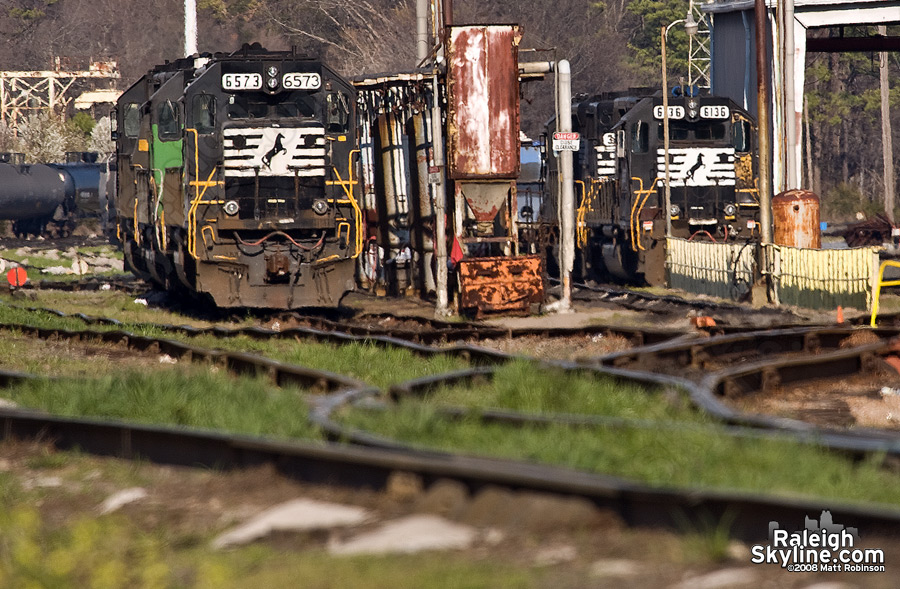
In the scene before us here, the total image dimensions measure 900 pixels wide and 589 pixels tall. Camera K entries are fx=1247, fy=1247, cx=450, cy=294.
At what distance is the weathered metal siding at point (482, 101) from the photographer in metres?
19.5

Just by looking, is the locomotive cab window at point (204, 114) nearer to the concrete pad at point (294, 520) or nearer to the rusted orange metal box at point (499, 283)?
the rusted orange metal box at point (499, 283)

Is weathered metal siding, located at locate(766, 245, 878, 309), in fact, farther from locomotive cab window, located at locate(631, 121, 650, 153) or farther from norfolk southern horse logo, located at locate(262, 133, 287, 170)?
norfolk southern horse logo, located at locate(262, 133, 287, 170)

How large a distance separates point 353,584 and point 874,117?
247ft

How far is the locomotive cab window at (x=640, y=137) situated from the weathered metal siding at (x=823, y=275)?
560 cm

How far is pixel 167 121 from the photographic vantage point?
760 inches

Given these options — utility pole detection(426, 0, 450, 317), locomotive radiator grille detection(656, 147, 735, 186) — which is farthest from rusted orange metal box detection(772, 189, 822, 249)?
utility pole detection(426, 0, 450, 317)

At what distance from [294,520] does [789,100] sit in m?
22.4

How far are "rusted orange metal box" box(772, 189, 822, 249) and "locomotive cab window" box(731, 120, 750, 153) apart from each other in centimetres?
400

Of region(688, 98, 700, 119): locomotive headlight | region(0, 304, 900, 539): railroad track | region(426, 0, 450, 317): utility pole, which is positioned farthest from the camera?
region(688, 98, 700, 119): locomotive headlight

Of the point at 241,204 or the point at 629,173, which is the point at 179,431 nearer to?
the point at 241,204

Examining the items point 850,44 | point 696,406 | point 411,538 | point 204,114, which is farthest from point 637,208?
point 411,538

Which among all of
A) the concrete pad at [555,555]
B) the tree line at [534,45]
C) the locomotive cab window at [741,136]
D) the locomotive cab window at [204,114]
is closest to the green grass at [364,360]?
the locomotive cab window at [204,114]

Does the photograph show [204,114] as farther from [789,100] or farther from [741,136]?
[789,100]

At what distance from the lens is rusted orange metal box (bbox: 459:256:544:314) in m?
19.6
